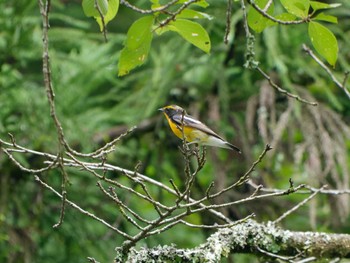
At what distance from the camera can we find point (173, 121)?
12.7 feet

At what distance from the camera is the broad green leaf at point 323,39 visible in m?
2.23

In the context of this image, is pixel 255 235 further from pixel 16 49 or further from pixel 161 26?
pixel 16 49

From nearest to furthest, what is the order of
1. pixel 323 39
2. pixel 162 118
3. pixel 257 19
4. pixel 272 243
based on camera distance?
pixel 323 39
pixel 257 19
pixel 272 243
pixel 162 118

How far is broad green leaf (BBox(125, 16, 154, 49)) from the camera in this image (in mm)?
2189

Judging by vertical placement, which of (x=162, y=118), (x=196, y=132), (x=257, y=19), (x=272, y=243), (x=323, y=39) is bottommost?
(x=272, y=243)

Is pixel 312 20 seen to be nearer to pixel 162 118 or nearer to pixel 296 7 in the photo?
pixel 296 7

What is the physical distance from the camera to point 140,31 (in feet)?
7.24

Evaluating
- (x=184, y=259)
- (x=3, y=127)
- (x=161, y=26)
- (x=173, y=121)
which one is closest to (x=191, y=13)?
(x=161, y=26)

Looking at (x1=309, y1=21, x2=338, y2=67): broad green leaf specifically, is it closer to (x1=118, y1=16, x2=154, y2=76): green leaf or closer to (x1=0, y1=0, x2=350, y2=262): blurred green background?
(x1=118, y1=16, x2=154, y2=76): green leaf

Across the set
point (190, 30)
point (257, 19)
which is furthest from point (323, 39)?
point (190, 30)

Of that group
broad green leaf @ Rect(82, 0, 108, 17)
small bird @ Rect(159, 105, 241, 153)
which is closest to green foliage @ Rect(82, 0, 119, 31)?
broad green leaf @ Rect(82, 0, 108, 17)

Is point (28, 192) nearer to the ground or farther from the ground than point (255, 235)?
farther from the ground

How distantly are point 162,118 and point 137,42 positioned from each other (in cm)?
254

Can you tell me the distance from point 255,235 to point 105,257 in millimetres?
2338
